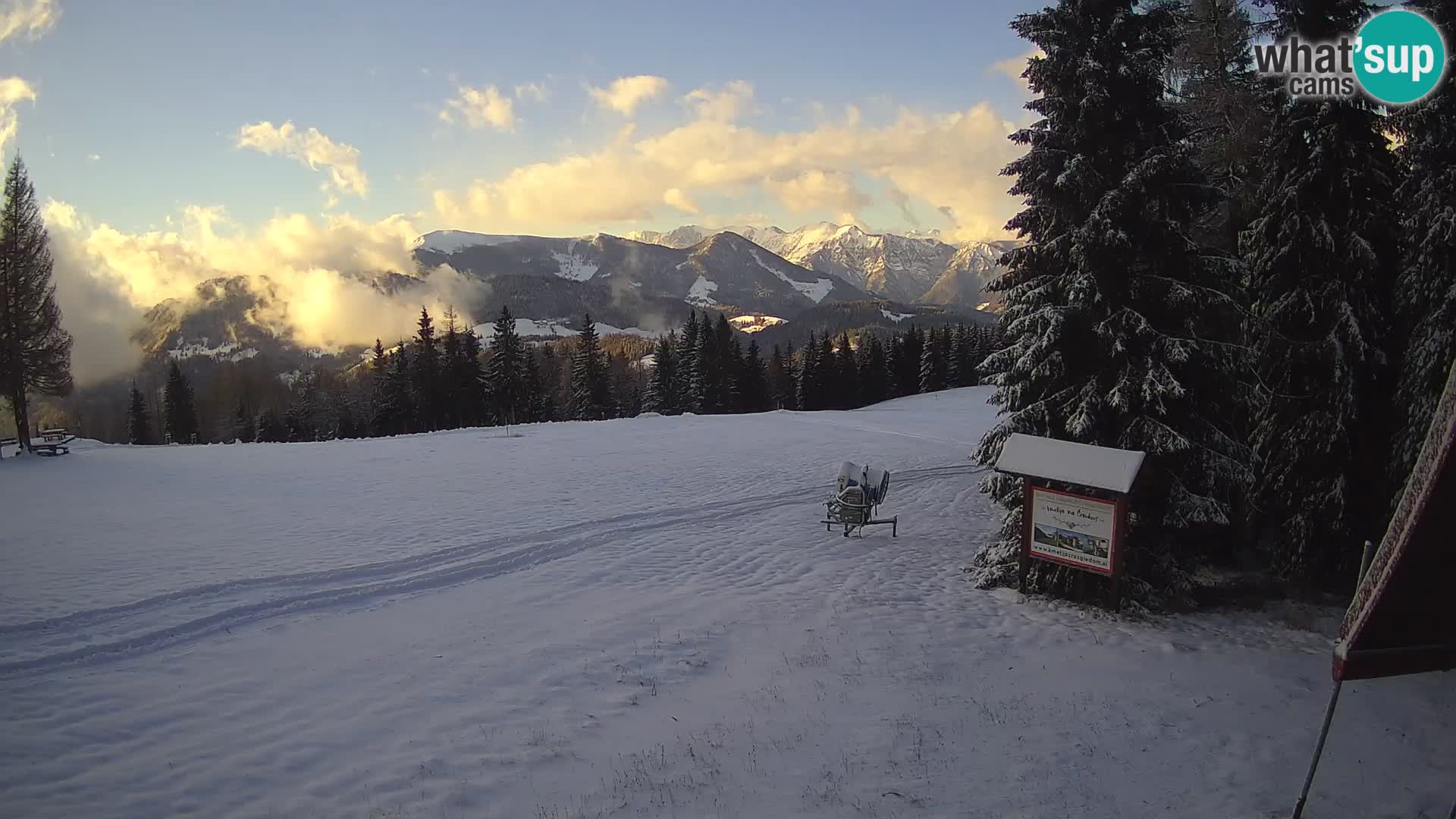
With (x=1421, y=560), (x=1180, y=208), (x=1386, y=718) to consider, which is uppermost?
(x=1180, y=208)

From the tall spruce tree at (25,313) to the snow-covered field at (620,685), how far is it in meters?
15.9

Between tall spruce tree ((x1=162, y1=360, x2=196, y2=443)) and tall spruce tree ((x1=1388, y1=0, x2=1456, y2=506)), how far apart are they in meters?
93.8

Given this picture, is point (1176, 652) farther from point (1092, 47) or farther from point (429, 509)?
point (429, 509)

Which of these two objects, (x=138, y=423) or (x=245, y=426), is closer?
(x=245, y=426)

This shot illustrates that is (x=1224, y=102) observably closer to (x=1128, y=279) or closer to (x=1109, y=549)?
(x=1128, y=279)

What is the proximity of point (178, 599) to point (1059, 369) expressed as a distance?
15.7m

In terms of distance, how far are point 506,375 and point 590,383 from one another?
897 centimetres

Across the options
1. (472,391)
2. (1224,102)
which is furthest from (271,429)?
(1224,102)

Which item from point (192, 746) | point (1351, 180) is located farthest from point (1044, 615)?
point (192, 746)

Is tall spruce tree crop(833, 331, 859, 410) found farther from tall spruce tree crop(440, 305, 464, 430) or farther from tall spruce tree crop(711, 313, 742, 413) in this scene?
tall spruce tree crop(440, 305, 464, 430)

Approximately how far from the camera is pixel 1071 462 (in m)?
11.7

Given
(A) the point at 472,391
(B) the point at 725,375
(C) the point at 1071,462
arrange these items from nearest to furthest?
1. (C) the point at 1071,462
2. (A) the point at 472,391
3. (B) the point at 725,375

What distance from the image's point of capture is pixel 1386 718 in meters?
8.71

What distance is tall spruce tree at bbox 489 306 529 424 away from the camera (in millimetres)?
58656
